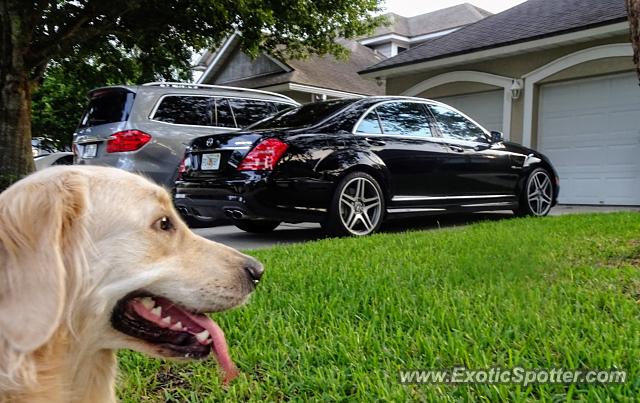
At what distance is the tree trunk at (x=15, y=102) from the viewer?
9.85 meters

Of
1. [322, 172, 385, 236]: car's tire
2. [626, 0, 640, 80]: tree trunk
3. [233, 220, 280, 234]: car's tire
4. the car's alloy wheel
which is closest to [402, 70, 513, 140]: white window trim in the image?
the car's alloy wheel

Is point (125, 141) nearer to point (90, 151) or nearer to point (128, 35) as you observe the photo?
point (90, 151)

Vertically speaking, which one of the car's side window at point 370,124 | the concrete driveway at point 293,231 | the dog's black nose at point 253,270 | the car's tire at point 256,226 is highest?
the car's side window at point 370,124

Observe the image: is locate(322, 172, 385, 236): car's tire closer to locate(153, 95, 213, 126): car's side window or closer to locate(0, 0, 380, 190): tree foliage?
locate(153, 95, 213, 126): car's side window

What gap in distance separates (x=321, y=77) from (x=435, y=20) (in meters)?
14.6

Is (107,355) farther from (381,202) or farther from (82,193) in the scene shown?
(381,202)

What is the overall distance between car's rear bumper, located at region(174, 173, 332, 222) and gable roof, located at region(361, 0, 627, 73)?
27.0 feet

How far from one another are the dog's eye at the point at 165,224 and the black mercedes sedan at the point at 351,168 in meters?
3.73

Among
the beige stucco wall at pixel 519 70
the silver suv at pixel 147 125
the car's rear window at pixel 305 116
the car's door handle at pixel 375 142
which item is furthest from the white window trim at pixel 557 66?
the silver suv at pixel 147 125

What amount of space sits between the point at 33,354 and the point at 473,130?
7385 millimetres

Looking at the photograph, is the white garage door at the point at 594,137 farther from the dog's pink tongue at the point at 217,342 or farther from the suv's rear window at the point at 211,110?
the dog's pink tongue at the point at 217,342

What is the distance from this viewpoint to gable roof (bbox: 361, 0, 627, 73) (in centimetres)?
1145

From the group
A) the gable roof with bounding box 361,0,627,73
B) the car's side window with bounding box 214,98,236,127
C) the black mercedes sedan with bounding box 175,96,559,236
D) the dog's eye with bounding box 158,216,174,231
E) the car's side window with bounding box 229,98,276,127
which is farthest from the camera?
the gable roof with bounding box 361,0,627,73

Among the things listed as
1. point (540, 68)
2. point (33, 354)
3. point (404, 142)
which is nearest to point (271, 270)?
point (33, 354)
